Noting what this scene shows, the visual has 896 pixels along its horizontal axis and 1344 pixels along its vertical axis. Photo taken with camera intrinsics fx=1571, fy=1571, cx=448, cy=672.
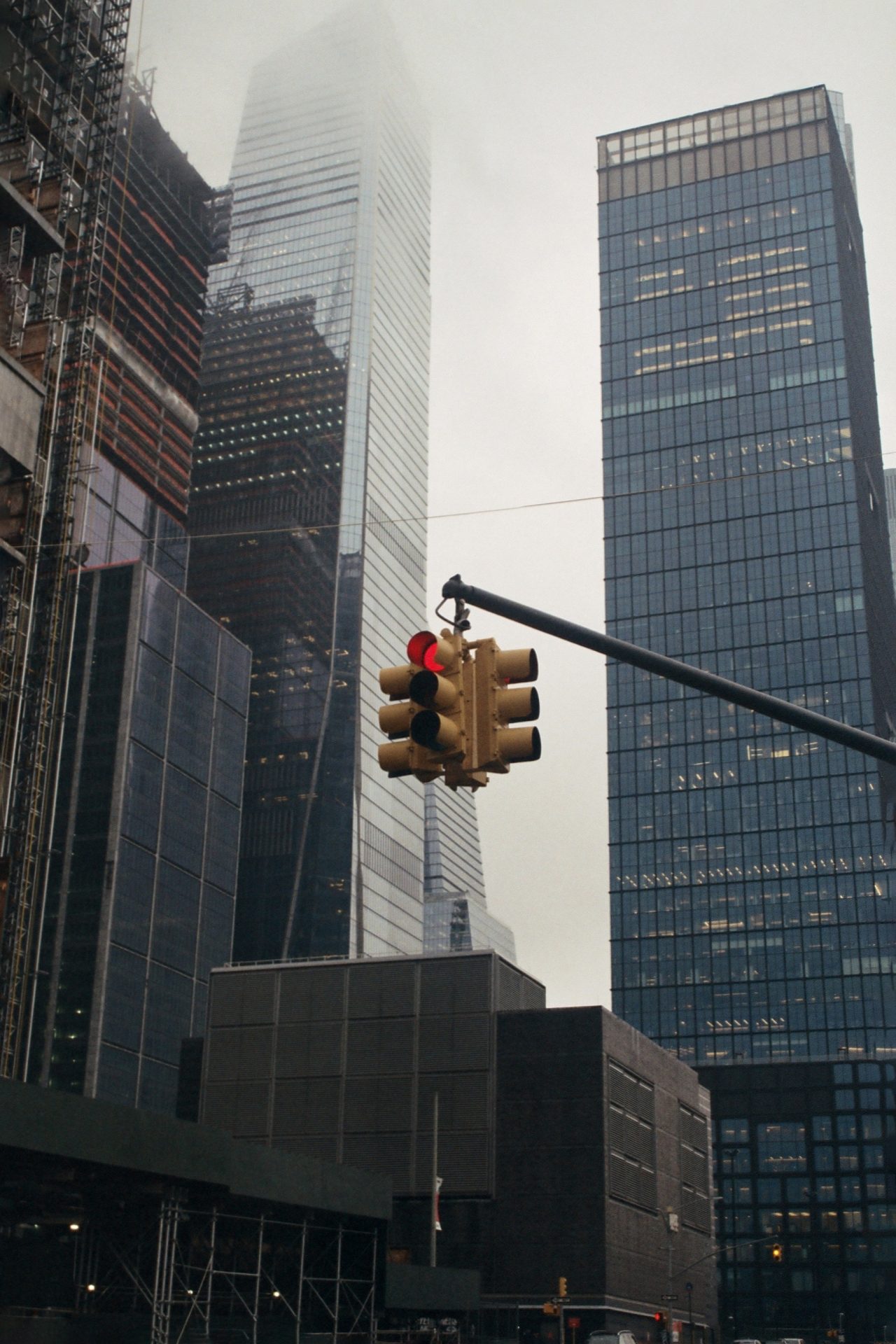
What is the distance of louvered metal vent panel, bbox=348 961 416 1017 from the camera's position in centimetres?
8819

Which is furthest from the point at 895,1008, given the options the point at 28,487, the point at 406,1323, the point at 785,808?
the point at 28,487

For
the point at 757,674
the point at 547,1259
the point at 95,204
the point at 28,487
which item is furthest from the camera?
the point at 757,674

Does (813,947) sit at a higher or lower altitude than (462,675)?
higher

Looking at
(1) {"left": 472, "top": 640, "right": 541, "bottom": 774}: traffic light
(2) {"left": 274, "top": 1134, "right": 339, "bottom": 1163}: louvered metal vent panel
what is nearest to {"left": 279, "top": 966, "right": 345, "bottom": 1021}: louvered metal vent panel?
(2) {"left": 274, "top": 1134, "right": 339, "bottom": 1163}: louvered metal vent panel

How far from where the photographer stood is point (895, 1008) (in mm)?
178125

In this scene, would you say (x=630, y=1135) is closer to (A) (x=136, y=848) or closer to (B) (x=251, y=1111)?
(B) (x=251, y=1111)

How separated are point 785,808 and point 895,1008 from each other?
26.3 m

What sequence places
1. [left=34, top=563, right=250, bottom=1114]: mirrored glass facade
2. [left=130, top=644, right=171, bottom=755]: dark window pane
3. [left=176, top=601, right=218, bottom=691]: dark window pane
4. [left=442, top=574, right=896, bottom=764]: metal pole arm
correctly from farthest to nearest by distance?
[left=176, top=601, right=218, bottom=691]: dark window pane, [left=130, top=644, right=171, bottom=755]: dark window pane, [left=34, top=563, right=250, bottom=1114]: mirrored glass facade, [left=442, top=574, right=896, bottom=764]: metal pole arm

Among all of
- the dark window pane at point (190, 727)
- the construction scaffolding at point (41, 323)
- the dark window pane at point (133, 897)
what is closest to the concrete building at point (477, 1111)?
the construction scaffolding at point (41, 323)

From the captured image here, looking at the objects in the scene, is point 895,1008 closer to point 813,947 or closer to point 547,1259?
point 813,947

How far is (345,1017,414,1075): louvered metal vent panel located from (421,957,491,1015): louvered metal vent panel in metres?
1.66

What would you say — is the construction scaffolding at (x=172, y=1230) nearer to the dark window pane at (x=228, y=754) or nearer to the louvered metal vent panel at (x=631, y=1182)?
the louvered metal vent panel at (x=631, y=1182)

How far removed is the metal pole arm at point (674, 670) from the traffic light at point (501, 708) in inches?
20.9

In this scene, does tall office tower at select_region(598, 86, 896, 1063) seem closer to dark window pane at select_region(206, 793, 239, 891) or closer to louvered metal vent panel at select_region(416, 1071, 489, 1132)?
dark window pane at select_region(206, 793, 239, 891)
